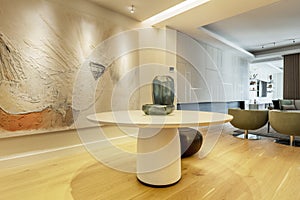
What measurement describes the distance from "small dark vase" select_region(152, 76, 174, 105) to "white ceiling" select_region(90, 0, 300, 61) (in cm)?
179

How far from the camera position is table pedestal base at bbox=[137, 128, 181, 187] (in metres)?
1.80

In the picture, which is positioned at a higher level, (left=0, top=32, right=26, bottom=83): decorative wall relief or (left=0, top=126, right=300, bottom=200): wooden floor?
(left=0, top=32, right=26, bottom=83): decorative wall relief

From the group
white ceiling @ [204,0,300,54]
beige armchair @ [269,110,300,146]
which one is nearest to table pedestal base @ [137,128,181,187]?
beige armchair @ [269,110,300,146]

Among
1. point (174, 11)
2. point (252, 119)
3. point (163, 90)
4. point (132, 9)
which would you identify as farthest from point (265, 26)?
point (163, 90)

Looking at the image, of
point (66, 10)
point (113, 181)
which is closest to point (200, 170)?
point (113, 181)

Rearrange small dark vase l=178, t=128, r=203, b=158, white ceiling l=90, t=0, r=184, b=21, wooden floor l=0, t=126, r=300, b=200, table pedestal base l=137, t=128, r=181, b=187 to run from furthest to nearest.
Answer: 1. white ceiling l=90, t=0, r=184, b=21
2. small dark vase l=178, t=128, r=203, b=158
3. table pedestal base l=137, t=128, r=181, b=187
4. wooden floor l=0, t=126, r=300, b=200

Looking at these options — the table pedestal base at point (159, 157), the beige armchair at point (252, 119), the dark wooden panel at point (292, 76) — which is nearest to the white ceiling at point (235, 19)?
the dark wooden panel at point (292, 76)

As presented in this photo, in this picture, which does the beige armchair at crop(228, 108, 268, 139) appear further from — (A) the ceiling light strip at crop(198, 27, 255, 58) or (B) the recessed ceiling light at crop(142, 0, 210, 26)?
(B) the recessed ceiling light at crop(142, 0, 210, 26)

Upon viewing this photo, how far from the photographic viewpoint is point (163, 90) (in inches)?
78.2

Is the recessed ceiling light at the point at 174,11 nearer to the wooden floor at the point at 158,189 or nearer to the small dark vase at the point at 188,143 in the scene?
the small dark vase at the point at 188,143

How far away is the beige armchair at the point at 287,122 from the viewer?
3.13m

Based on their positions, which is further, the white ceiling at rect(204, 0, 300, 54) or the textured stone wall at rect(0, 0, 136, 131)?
the white ceiling at rect(204, 0, 300, 54)

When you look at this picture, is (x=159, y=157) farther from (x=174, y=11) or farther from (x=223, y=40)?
(x=223, y=40)

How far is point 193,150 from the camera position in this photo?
8.79ft
